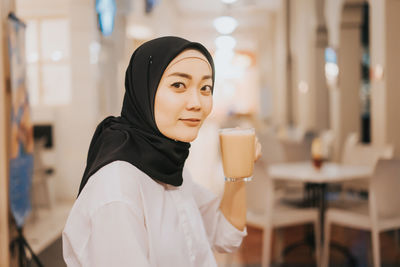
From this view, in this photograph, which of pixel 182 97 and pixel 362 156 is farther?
pixel 362 156

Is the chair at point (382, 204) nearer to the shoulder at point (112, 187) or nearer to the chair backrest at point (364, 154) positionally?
the chair backrest at point (364, 154)

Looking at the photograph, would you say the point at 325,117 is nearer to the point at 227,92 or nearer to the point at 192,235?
the point at 192,235

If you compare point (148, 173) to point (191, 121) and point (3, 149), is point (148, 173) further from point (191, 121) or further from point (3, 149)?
point (3, 149)

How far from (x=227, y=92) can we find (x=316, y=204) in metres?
17.5

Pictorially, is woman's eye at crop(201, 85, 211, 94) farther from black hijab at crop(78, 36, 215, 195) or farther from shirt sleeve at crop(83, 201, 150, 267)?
shirt sleeve at crop(83, 201, 150, 267)

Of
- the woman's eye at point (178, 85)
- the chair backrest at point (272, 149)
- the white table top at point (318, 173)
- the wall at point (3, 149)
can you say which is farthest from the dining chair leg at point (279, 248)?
the woman's eye at point (178, 85)

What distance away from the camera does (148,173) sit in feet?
3.26

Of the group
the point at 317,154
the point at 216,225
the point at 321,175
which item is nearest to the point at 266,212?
the point at 321,175

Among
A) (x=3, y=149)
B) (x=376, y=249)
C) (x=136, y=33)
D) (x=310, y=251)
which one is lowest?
(x=310, y=251)

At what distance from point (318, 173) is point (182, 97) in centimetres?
252

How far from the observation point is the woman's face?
3.22 feet

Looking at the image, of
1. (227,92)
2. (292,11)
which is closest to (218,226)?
(292,11)

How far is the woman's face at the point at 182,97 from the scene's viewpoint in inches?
38.6

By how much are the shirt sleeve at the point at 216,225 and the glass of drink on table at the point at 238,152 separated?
206 mm
